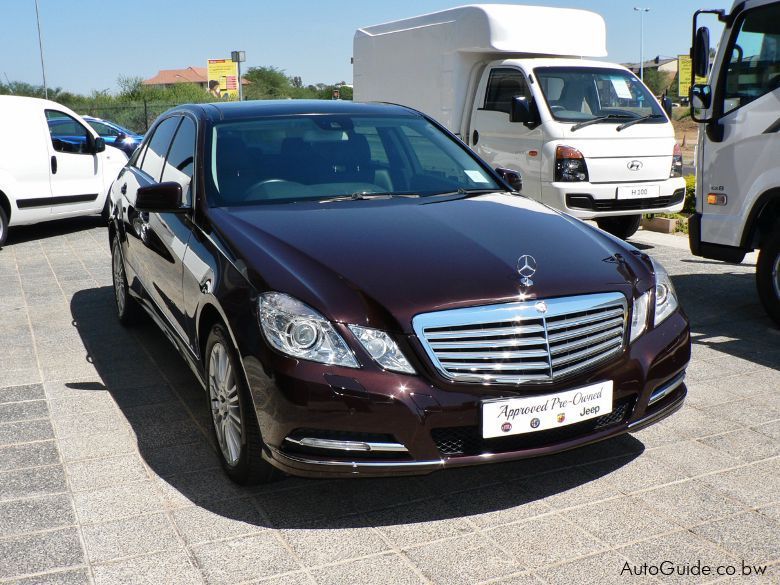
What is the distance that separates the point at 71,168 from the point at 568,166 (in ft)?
21.6

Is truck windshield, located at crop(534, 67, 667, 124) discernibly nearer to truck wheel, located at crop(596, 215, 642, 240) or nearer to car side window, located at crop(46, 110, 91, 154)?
truck wheel, located at crop(596, 215, 642, 240)

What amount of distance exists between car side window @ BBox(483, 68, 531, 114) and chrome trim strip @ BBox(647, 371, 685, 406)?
21.4 feet

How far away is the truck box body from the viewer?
10.5m

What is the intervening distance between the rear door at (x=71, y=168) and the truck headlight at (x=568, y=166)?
6.46 metres

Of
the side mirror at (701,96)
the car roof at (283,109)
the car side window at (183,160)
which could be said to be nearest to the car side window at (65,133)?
the car roof at (283,109)

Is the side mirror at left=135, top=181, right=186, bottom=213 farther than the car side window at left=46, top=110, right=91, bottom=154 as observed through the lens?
No

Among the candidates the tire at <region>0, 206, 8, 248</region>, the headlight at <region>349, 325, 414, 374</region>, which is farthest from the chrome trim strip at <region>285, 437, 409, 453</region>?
the tire at <region>0, 206, 8, 248</region>

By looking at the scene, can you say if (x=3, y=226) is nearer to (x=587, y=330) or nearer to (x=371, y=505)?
(x=371, y=505)

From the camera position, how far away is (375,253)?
3.75 meters

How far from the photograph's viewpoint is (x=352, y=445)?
10.8ft

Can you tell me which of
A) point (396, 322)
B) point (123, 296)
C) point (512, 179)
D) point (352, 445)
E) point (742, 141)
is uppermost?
point (742, 141)

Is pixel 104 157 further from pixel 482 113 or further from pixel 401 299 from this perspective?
pixel 401 299

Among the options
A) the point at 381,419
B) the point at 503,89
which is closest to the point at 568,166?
the point at 503,89

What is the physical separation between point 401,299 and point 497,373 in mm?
448
